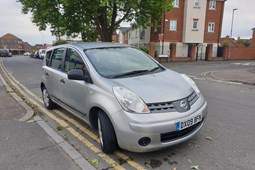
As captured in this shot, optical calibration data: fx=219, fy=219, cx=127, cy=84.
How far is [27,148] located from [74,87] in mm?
1306

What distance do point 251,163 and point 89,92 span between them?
2624mm

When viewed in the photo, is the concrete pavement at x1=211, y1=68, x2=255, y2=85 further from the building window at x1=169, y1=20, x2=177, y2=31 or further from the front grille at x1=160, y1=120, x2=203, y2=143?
the building window at x1=169, y1=20, x2=177, y2=31

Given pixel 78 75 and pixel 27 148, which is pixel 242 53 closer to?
pixel 78 75

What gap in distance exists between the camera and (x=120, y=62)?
4043 mm

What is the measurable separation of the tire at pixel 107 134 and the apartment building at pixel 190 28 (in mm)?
24342

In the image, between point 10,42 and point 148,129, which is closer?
point 148,129

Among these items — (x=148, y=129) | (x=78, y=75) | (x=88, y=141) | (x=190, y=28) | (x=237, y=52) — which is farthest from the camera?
(x=237, y=52)

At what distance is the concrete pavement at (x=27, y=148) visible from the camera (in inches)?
125

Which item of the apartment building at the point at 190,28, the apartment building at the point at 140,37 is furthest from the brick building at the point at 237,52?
the apartment building at the point at 140,37

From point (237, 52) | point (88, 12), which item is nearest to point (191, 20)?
point (237, 52)

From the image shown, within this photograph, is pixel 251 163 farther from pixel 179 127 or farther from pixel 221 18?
pixel 221 18

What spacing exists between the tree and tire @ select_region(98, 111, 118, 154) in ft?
47.0

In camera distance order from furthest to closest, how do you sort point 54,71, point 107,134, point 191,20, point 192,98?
point 191,20, point 54,71, point 192,98, point 107,134

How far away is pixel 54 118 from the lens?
521 cm
